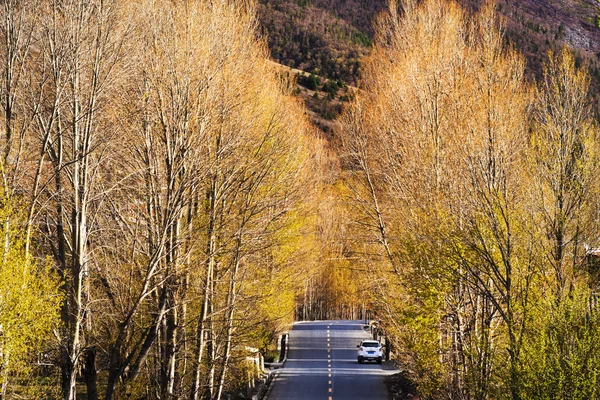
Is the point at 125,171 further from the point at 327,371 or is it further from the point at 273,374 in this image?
the point at 327,371

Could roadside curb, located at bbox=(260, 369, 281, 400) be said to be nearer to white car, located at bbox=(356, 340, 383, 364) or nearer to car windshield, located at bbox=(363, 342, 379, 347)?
white car, located at bbox=(356, 340, 383, 364)

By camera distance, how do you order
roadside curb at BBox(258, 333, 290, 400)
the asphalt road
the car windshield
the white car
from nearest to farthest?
1. the asphalt road
2. roadside curb at BBox(258, 333, 290, 400)
3. the white car
4. the car windshield

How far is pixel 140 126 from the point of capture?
2139 cm

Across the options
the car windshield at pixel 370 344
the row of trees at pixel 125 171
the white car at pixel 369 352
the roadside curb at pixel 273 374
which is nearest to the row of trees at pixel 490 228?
the row of trees at pixel 125 171

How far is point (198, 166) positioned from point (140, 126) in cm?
176

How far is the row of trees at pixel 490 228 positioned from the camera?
726 inches

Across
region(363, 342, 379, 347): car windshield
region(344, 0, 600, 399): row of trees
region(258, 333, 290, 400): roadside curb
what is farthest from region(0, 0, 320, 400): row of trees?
region(363, 342, 379, 347): car windshield

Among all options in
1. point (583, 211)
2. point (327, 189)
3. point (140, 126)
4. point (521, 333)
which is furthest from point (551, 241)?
point (327, 189)

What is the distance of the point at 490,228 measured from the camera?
2158 centimetres

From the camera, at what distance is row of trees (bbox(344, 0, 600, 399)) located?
18.4m

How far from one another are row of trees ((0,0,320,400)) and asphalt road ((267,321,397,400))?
14724 millimetres

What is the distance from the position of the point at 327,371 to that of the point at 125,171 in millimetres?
28240

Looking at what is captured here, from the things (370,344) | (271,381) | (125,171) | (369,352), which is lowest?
(271,381)

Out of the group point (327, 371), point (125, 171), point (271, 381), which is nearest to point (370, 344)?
point (327, 371)
